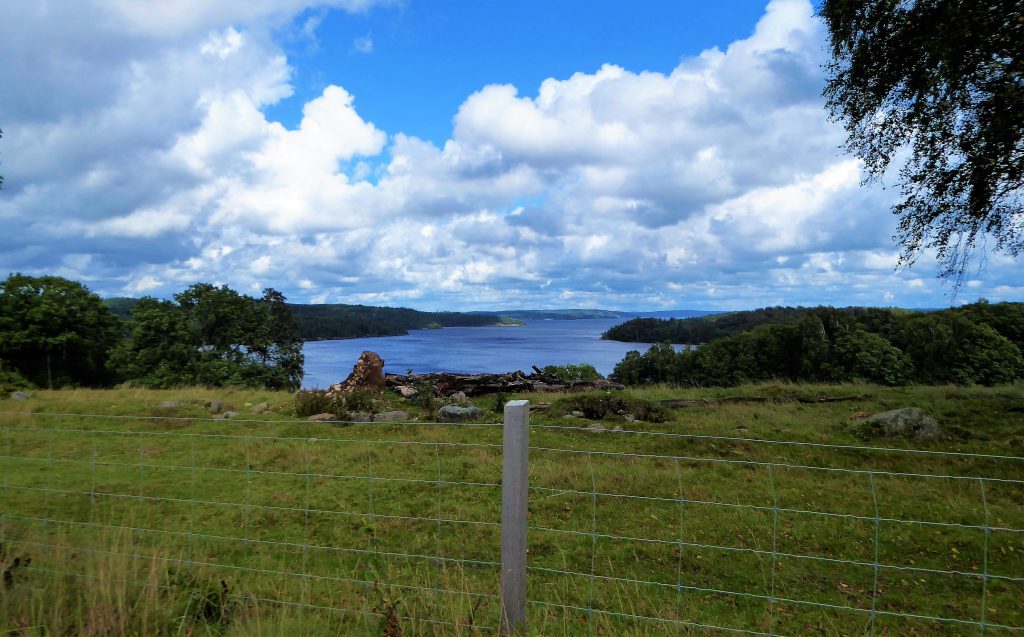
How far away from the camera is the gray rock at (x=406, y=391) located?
55.8ft

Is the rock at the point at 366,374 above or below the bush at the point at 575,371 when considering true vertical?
above

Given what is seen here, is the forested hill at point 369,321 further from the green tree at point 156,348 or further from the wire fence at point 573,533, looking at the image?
the wire fence at point 573,533

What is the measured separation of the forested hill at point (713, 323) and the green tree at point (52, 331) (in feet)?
139

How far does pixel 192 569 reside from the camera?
173 inches

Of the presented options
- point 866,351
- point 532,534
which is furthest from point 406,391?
point 866,351

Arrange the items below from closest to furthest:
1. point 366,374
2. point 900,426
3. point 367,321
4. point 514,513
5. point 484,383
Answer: point 514,513
point 900,426
point 366,374
point 484,383
point 367,321

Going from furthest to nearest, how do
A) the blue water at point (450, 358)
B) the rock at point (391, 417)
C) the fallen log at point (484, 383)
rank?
the blue water at point (450, 358)
the fallen log at point (484, 383)
the rock at point (391, 417)

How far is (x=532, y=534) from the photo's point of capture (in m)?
6.18

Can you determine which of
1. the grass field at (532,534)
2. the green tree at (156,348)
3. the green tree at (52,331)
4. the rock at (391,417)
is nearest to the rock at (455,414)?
the rock at (391,417)

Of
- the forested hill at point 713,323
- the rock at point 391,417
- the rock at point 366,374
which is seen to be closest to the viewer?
A: the rock at point 391,417

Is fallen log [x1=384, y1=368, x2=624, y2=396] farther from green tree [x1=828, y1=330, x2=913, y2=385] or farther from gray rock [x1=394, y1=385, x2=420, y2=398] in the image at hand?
green tree [x1=828, y1=330, x2=913, y2=385]

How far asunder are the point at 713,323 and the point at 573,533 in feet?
166

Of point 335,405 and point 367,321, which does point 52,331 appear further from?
point 367,321

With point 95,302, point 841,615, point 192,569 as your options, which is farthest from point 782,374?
point 95,302
